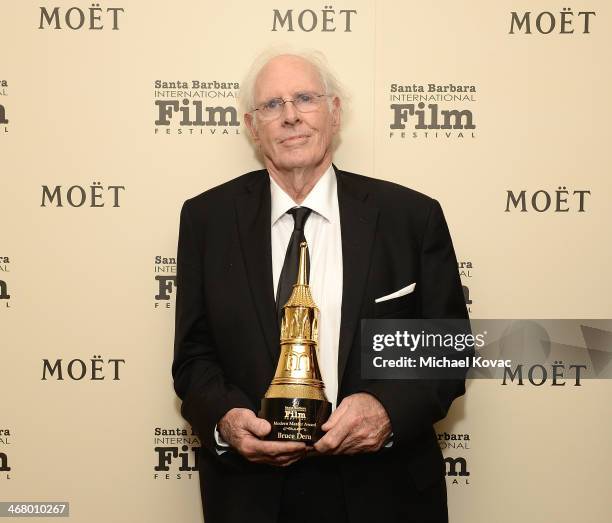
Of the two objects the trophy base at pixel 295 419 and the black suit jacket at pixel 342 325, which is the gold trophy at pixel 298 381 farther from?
the black suit jacket at pixel 342 325

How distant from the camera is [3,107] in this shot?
2.38 m

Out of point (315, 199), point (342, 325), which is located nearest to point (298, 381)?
point (342, 325)

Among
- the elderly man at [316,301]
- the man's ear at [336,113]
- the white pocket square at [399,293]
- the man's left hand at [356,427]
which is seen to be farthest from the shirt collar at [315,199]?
the man's left hand at [356,427]

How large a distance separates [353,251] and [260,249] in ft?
0.79

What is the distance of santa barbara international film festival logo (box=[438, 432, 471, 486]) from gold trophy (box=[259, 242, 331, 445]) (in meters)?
0.83

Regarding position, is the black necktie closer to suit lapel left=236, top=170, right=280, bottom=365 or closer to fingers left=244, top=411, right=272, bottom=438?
suit lapel left=236, top=170, right=280, bottom=365

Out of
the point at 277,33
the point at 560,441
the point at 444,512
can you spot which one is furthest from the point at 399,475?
the point at 277,33

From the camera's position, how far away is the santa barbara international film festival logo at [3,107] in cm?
237

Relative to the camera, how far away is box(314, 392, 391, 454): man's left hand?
169cm

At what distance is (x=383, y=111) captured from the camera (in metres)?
2.37

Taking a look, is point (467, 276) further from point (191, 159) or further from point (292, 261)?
point (191, 159)

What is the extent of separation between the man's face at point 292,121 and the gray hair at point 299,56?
35 mm

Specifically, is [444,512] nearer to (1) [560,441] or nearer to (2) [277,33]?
(1) [560,441]

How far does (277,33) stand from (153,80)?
0.41 m
